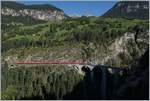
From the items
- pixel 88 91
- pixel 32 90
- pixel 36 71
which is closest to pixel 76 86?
pixel 88 91

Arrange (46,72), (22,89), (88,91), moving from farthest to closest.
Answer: (46,72)
(88,91)
(22,89)

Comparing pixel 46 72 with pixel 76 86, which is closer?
pixel 76 86

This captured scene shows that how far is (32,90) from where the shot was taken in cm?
11544

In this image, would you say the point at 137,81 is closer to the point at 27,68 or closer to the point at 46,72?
the point at 46,72

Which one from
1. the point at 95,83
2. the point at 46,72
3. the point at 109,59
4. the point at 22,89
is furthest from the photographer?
the point at 109,59

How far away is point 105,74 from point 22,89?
32.4m

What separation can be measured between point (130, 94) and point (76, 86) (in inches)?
1787

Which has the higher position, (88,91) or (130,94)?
(130,94)

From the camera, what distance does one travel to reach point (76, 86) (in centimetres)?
12506

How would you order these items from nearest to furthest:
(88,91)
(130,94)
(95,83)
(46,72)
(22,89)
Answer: (130,94)
(22,89)
(88,91)
(95,83)
(46,72)

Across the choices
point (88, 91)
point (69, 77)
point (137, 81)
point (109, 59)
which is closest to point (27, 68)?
point (69, 77)

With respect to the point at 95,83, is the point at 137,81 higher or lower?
higher

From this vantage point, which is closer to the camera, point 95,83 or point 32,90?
point 32,90

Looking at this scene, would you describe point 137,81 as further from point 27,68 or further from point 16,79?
point 27,68
